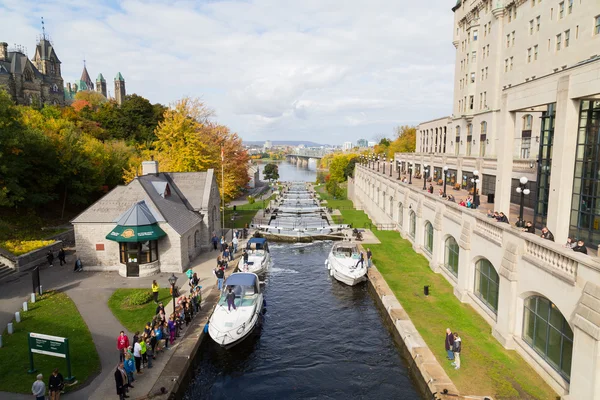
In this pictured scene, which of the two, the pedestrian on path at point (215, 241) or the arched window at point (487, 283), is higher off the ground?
the arched window at point (487, 283)

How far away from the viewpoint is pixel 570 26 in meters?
31.2

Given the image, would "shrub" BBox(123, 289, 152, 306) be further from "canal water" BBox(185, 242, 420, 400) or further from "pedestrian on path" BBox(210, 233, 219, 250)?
"pedestrian on path" BBox(210, 233, 219, 250)

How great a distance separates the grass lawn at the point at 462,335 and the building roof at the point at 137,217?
60.1 feet

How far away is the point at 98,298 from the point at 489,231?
23679 millimetres

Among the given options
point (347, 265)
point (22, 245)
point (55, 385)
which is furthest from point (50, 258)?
point (347, 265)

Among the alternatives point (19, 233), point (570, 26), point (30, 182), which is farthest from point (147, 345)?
point (570, 26)

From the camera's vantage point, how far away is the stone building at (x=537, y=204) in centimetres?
1428

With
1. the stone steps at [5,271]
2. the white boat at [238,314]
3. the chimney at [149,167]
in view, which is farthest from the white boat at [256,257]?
the stone steps at [5,271]

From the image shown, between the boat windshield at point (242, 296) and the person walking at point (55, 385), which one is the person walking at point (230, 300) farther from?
Answer: the person walking at point (55, 385)

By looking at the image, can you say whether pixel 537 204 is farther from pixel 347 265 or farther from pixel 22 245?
pixel 22 245

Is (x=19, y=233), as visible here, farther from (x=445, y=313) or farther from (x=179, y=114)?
(x=445, y=313)

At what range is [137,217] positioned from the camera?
28703mm

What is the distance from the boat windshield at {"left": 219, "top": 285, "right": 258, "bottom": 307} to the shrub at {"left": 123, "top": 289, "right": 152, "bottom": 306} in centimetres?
489

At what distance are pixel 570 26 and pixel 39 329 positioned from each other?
1649 inches
